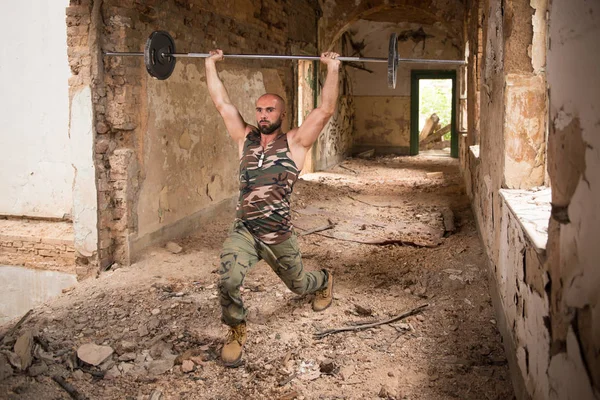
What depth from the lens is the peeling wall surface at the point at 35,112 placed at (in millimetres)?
5797

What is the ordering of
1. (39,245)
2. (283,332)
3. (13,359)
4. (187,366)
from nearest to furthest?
1. (13,359)
2. (187,366)
3. (283,332)
4. (39,245)

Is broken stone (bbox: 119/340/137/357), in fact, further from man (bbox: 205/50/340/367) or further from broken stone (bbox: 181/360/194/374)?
man (bbox: 205/50/340/367)

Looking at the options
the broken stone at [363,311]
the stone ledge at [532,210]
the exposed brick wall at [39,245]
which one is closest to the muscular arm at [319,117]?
the stone ledge at [532,210]

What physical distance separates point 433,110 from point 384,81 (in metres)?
6.19

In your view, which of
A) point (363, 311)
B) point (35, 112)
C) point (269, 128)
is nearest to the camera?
point (269, 128)

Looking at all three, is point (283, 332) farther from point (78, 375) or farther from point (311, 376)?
point (78, 375)

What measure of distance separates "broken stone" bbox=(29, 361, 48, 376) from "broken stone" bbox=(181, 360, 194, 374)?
0.80 meters

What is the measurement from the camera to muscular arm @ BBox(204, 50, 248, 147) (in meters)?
3.95

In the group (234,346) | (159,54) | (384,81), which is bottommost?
(234,346)

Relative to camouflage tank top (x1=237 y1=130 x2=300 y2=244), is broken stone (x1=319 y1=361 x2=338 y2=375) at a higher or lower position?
lower

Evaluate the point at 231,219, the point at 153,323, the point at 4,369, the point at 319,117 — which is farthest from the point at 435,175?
the point at 4,369

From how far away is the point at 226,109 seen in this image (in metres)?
3.98


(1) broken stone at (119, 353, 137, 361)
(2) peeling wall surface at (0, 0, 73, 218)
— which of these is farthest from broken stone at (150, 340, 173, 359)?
(2) peeling wall surface at (0, 0, 73, 218)

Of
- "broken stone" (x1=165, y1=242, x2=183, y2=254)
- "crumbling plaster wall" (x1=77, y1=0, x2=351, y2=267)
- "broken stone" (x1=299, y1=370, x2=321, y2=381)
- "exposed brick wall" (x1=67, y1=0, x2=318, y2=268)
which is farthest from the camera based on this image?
"broken stone" (x1=165, y1=242, x2=183, y2=254)
